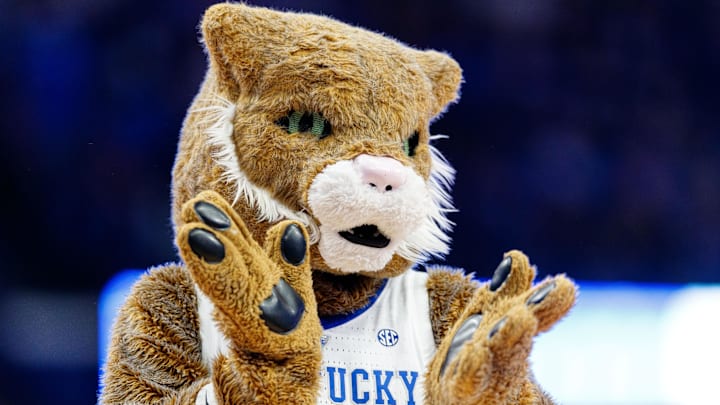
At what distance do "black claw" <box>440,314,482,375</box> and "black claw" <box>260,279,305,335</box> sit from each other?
0.12 meters

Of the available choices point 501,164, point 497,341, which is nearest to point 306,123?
point 497,341

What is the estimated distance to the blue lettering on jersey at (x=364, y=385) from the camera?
0.81m

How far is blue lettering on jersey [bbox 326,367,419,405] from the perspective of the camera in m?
0.81

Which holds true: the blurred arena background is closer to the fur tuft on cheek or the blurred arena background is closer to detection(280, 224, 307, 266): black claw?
the fur tuft on cheek

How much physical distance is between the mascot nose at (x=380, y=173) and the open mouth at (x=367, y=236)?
0.15 ft

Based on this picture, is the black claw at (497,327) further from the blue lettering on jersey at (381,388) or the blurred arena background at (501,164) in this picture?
the blurred arena background at (501,164)

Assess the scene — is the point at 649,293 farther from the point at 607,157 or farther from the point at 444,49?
the point at 444,49

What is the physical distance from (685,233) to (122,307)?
1.16 metres

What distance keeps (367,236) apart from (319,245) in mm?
44

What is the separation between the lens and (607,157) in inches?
61.9

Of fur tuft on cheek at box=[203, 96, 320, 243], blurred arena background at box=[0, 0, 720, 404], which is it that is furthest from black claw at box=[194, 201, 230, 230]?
blurred arena background at box=[0, 0, 720, 404]

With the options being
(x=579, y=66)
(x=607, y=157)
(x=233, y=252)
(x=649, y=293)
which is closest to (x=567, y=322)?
(x=649, y=293)

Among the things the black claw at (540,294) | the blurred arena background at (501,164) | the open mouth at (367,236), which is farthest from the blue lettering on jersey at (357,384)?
the blurred arena background at (501,164)

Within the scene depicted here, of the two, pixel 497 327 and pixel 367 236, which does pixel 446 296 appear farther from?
pixel 497 327
